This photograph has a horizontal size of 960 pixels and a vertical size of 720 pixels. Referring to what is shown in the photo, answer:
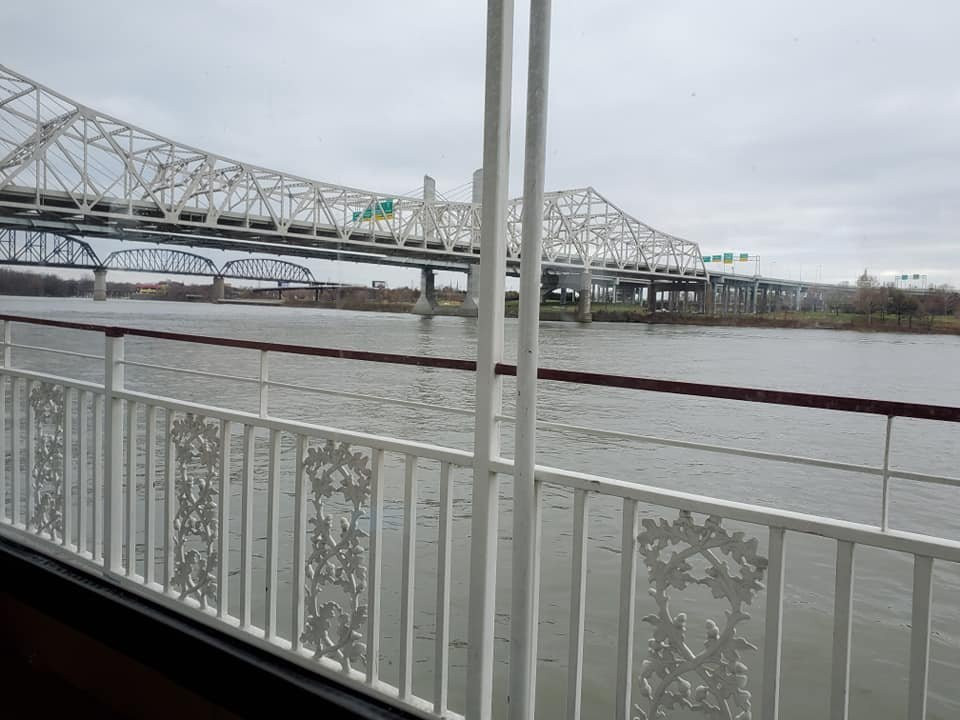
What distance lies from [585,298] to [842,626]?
102 cm

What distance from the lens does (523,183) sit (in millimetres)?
1119

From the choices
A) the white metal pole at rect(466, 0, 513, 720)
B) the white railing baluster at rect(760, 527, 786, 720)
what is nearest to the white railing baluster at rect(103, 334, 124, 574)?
the white metal pole at rect(466, 0, 513, 720)

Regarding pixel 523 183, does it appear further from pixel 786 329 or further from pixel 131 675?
pixel 131 675

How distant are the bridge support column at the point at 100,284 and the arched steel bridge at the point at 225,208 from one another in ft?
1.16

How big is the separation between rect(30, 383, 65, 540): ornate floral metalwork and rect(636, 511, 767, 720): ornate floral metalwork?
1579 millimetres

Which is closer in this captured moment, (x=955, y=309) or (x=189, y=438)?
(x=955, y=309)

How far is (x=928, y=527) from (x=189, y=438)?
10.8ft

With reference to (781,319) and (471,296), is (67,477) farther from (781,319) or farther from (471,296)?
(781,319)

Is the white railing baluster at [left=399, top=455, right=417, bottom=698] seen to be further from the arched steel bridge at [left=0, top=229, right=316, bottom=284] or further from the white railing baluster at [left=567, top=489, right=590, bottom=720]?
the arched steel bridge at [left=0, top=229, right=316, bottom=284]

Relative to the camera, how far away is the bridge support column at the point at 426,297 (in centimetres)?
204

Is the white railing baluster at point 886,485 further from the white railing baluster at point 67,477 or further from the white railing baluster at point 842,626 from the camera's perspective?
the white railing baluster at point 67,477

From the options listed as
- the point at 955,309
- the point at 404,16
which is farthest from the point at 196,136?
the point at 955,309

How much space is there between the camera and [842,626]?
87cm

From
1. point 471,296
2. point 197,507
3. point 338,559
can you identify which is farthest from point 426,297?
point 338,559
